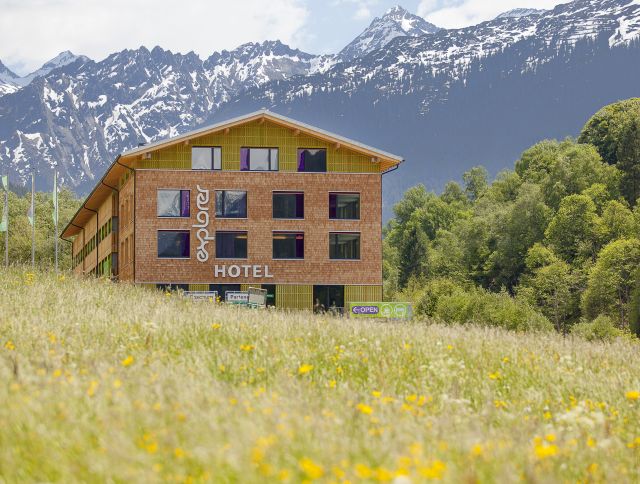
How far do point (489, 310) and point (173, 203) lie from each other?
3946cm

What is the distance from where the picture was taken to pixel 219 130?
59.8 metres

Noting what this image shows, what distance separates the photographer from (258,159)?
198 feet

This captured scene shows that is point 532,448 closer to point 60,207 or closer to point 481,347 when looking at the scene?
point 481,347

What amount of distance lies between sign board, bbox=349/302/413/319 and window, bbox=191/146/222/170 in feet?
49.9

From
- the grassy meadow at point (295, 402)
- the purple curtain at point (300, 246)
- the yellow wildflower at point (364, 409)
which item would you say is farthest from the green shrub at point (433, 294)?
the yellow wildflower at point (364, 409)

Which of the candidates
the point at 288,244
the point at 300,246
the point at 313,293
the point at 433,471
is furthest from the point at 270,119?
the point at 433,471

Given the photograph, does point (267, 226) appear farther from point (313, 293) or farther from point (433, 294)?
point (433, 294)

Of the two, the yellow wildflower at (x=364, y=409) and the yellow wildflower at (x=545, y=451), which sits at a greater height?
the yellow wildflower at (x=364, y=409)

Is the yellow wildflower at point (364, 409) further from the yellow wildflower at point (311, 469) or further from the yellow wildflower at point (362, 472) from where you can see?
the yellow wildflower at point (362, 472)

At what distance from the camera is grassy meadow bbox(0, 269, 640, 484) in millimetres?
7840

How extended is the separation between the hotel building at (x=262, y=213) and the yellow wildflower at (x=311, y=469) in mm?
51588

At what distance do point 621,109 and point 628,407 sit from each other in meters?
118

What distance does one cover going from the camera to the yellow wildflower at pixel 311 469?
7.02m

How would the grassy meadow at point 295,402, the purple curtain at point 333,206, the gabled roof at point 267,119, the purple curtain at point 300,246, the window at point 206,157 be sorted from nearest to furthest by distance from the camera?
the grassy meadow at point 295,402 < the gabled roof at point 267,119 < the window at point 206,157 < the purple curtain at point 300,246 < the purple curtain at point 333,206
